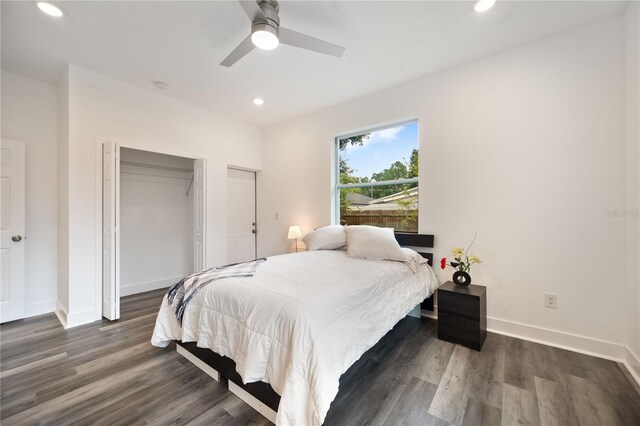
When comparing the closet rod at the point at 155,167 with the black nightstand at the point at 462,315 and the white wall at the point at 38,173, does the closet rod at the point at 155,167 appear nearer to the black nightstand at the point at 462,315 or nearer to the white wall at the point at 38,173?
the white wall at the point at 38,173

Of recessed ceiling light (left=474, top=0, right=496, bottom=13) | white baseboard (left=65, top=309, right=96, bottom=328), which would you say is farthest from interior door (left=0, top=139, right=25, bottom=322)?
recessed ceiling light (left=474, top=0, right=496, bottom=13)

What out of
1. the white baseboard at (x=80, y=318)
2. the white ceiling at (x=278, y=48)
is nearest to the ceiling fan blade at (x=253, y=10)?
the white ceiling at (x=278, y=48)

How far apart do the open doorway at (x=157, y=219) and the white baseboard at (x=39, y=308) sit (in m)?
0.70

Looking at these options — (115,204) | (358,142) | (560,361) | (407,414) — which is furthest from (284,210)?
(560,361)

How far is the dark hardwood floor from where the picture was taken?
154 cm

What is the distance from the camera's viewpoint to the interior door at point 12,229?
282 cm

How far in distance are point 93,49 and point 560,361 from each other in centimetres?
503

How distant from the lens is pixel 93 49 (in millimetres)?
2553

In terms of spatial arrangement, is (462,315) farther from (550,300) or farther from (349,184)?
(349,184)

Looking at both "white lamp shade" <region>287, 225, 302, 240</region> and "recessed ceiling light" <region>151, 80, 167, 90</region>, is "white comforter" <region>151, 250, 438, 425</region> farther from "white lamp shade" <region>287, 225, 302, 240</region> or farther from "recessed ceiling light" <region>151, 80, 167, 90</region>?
"recessed ceiling light" <region>151, 80, 167, 90</region>

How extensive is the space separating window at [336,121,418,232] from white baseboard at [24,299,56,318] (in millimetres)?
3795

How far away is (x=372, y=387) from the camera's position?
1786 millimetres

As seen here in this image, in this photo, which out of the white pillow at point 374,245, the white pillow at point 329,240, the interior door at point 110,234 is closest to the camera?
the white pillow at point 374,245

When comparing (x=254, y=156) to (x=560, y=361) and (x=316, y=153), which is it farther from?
(x=560, y=361)
